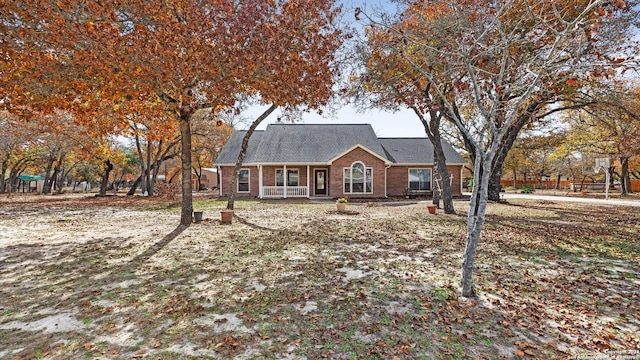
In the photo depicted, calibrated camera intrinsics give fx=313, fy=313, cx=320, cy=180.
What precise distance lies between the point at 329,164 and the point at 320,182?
2458 millimetres

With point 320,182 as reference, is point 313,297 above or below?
below

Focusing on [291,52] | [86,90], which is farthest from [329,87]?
[86,90]

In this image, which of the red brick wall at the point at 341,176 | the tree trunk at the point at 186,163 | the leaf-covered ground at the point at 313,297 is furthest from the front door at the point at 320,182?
the leaf-covered ground at the point at 313,297

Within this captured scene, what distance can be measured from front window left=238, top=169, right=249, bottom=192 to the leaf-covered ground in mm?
A: 15727

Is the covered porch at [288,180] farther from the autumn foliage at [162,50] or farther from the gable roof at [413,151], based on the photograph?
the autumn foliage at [162,50]

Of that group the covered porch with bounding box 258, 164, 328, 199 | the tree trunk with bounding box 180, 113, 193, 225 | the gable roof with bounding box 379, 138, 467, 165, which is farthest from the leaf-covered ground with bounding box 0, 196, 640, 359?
the gable roof with bounding box 379, 138, 467, 165

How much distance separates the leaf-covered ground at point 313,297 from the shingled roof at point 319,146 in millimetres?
15291

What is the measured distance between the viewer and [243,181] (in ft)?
80.1

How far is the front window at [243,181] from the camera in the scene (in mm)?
24344

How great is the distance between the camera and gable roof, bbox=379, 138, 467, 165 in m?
24.7

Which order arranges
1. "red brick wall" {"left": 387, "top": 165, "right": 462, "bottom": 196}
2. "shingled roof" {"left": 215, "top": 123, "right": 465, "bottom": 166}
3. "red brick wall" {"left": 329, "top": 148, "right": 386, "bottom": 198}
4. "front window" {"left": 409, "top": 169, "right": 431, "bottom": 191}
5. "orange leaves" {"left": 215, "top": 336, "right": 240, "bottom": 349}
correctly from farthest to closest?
"front window" {"left": 409, "top": 169, "right": 431, "bottom": 191}
"red brick wall" {"left": 387, "top": 165, "right": 462, "bottom": 196}
"shingled roof" {"left": 215, "top": 123, "right": 465, "bottom": 166}
"red brick wall" {"left": 329, "top": 148, "right": 386, "bottom": 198}
"orange leaves" {"left": 215, "top": 336, "right": 240, "bottom": 349}

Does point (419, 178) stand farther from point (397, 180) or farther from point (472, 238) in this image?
point (472, 238)

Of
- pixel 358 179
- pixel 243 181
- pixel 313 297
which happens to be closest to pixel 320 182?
pixel 358 179

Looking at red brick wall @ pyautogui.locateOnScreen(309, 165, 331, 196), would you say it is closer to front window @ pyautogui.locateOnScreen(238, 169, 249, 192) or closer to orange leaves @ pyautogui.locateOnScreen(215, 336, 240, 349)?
front window @ pyautogui.locateOnScreen(238, 169, 249, 192)
